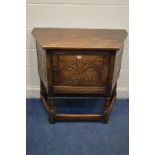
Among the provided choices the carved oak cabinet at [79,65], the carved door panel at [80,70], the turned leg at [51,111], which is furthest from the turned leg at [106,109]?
the turned leg at [51,111]

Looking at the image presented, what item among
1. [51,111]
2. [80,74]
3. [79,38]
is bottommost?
[51,111]

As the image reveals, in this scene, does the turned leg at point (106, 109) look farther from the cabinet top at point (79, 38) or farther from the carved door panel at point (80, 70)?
the cabinet top at point (79, 38)

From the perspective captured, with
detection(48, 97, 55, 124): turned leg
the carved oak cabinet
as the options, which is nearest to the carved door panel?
the carved oak cabinet

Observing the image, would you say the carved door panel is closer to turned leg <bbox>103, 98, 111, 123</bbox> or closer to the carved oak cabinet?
the carved oak cabinet

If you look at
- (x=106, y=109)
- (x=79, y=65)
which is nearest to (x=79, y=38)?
(x=79, y=65)

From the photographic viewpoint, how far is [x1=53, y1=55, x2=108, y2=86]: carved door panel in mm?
2170

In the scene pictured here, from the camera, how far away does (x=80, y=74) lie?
87.4 inches

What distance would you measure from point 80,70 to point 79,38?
256mm

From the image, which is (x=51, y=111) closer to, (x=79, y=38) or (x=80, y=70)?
(x=80, y=70)

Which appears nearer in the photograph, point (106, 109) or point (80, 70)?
point (80, 70)

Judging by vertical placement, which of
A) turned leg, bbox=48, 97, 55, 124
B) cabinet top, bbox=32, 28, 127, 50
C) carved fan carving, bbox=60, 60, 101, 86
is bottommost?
turned leg, bbox=48, 97, 55, 124

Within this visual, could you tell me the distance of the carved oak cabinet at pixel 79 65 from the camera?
213cm
